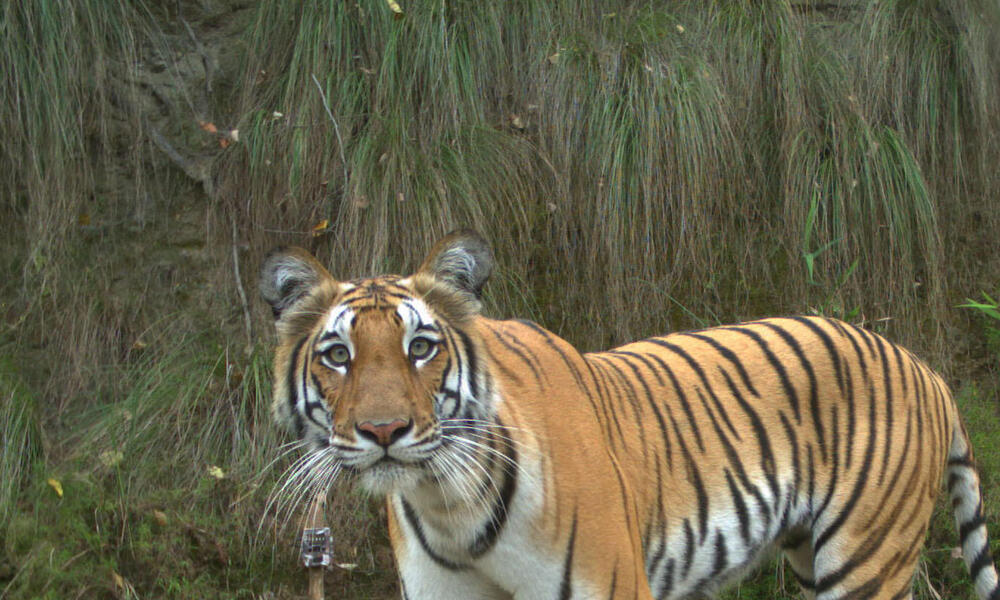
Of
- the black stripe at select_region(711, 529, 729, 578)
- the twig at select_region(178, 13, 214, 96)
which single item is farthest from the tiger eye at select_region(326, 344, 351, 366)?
the twig at select_region(178, 13, 214, 96)

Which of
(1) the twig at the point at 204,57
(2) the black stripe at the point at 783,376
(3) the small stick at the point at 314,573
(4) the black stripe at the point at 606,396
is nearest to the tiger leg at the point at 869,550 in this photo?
(2) the black stripe at the point at 783,376

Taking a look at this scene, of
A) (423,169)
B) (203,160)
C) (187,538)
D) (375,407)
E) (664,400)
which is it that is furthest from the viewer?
(203,160)

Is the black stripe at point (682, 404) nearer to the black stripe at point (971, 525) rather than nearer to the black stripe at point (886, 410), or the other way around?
the black stripe at point (886, 410)

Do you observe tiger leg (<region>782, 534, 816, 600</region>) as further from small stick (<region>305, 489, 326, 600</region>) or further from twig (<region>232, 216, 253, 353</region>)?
twig (<region>232, 216, 253, 353</region>)

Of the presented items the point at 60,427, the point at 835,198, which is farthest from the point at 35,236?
the point at 835,198

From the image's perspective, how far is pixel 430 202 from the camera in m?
4.62

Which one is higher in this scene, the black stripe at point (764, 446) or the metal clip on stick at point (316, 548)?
the black stripe at point (764, 446)

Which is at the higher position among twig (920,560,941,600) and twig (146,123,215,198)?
twig (146,123,215,198)

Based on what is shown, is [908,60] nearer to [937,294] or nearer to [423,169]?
[937,294]

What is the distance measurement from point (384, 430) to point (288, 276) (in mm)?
536

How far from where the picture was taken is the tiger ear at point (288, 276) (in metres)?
2.52

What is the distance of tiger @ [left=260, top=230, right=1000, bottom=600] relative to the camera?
2373 mm

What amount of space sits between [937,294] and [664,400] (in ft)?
7.93

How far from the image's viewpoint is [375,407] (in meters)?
2.23
